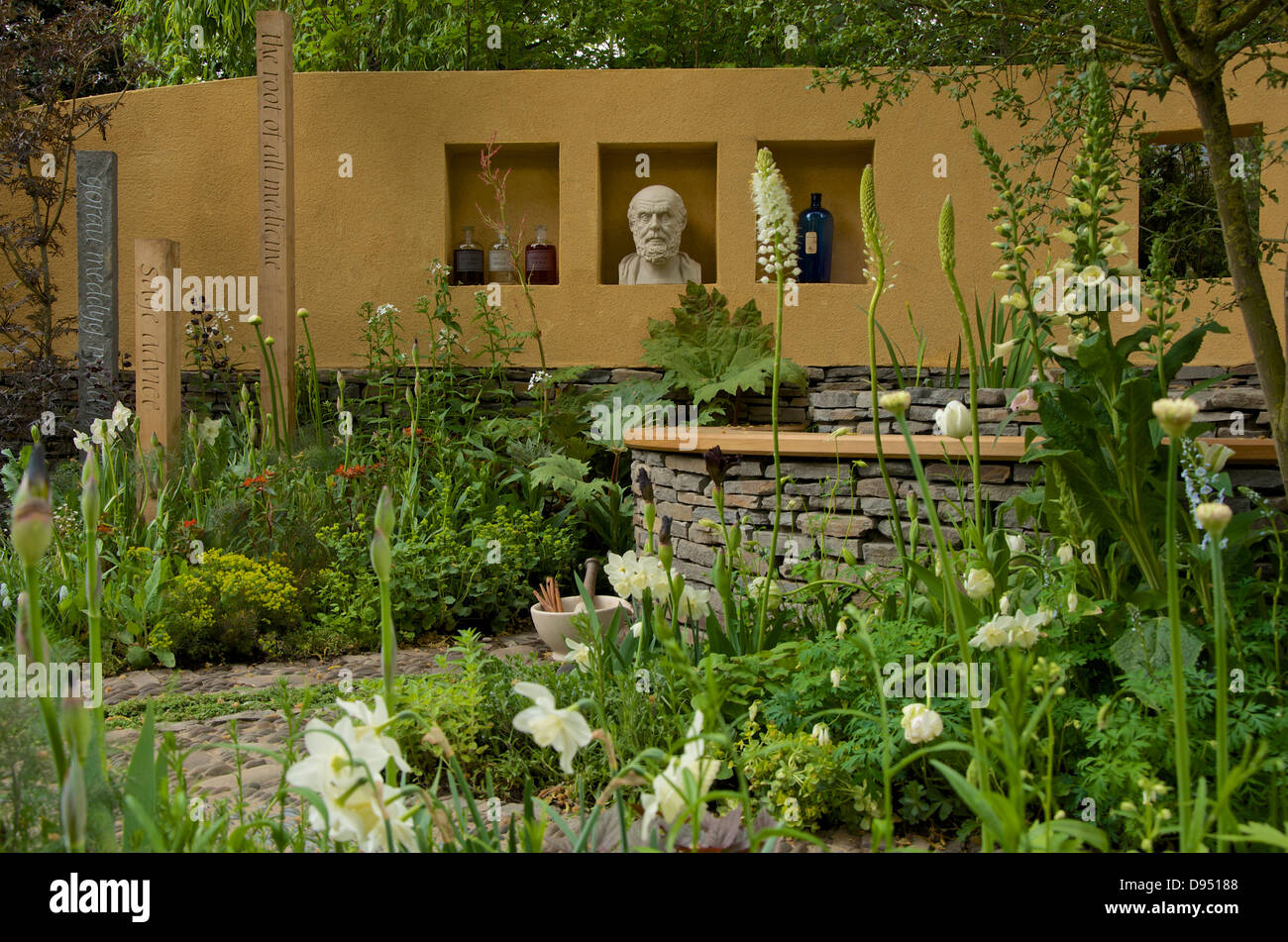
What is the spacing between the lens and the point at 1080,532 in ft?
7.20

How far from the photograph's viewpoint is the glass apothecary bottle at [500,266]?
5.89m

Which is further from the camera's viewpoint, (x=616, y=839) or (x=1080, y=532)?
(x=1080, y=532)

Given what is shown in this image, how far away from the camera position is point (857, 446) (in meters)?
3.43

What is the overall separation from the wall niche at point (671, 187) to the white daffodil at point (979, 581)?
446cm

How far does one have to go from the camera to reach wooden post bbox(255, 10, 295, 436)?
5.07m

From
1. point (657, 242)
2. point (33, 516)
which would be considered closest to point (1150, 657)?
point (33, 516)

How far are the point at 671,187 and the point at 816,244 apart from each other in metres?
1.05

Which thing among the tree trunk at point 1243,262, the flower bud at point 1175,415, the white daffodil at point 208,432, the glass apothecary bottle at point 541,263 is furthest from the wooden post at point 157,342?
the flower bud at point 1175,415

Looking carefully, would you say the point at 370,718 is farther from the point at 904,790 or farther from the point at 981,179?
the point at 981,179

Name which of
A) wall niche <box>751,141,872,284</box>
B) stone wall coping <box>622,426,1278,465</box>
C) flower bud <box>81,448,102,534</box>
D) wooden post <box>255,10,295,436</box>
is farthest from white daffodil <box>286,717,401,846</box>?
wall niche <box>751,141,872,284</box>

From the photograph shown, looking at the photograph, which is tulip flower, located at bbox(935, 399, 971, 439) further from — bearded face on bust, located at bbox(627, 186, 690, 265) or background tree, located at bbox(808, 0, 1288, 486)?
bearded face on bust, located at bbox(627, 186, 690, 265)

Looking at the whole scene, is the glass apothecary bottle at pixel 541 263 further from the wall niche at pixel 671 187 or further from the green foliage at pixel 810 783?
the green foliage at pixel 810 783
